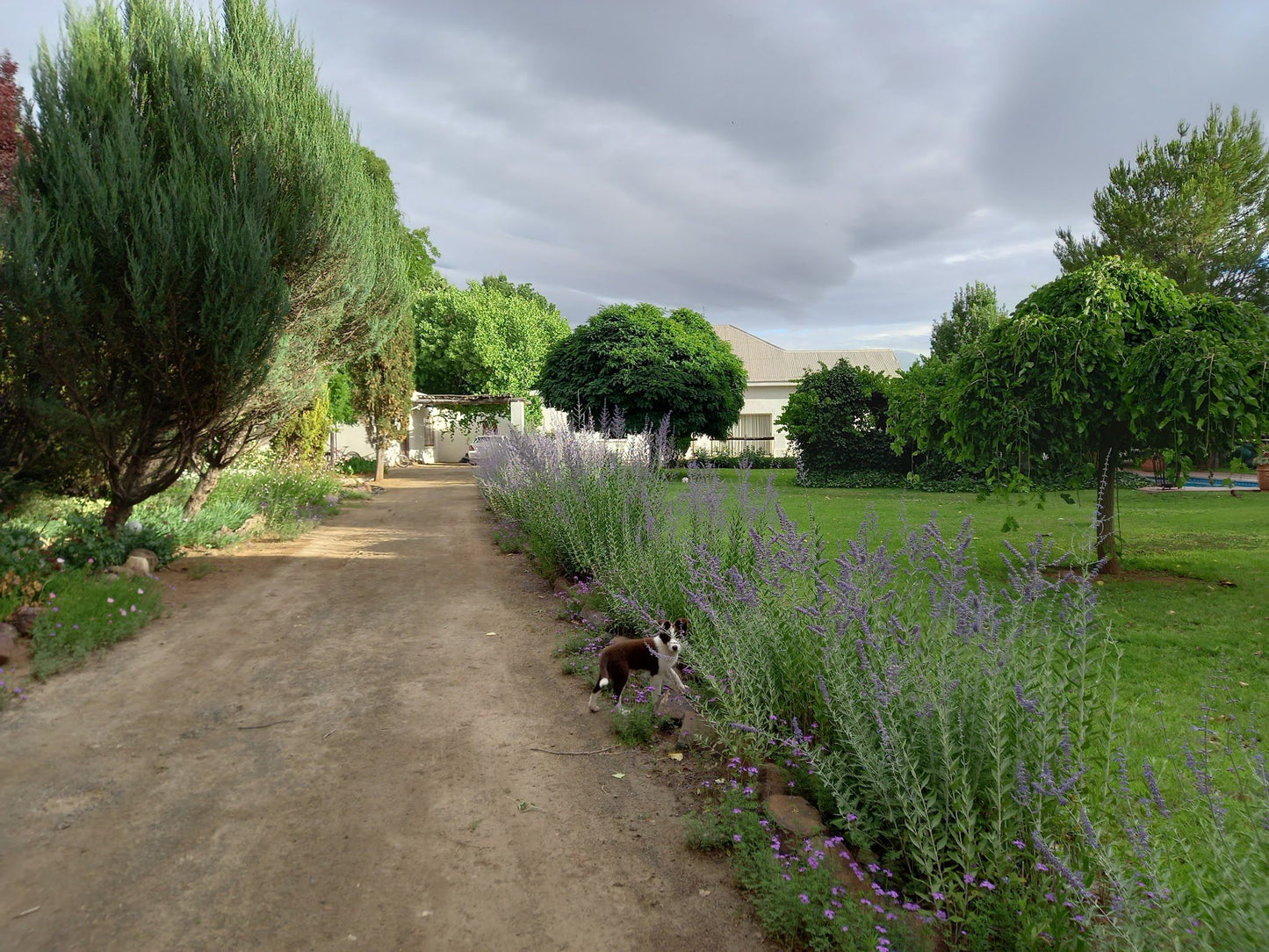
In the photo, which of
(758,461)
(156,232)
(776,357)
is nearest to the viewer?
(156,232)

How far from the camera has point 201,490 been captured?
9414 mm

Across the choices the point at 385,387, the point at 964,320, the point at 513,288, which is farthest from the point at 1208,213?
the point at 513,288

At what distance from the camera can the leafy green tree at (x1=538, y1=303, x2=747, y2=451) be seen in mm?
22000

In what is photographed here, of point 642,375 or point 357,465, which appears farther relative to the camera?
point 357,465

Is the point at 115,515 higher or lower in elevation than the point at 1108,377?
lower

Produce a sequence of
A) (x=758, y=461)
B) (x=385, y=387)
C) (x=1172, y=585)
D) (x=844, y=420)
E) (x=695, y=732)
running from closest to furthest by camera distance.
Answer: (x=695, y=732)
(x=1172, y=585)
(x=385, y=387)
(x=844, y=420)
(x=758, y=461)

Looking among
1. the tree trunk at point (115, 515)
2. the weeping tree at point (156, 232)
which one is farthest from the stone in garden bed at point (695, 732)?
the tree trunk at point (115, 515)

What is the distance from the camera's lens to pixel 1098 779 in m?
2.81

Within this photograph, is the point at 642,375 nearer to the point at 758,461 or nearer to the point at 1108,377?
the point at 758,461

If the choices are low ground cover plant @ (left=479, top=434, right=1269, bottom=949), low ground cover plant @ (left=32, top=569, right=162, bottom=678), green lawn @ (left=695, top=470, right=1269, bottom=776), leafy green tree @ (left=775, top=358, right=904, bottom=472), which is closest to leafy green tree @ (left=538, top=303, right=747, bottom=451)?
leafy green tree @ (left=775, top=358, right=904, bottom=472)

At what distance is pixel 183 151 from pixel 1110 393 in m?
10.1

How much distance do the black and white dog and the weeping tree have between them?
5.35 meters

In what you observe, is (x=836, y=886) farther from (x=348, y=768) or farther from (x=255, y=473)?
(x=255, y=473)

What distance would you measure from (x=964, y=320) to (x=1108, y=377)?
2558cm
